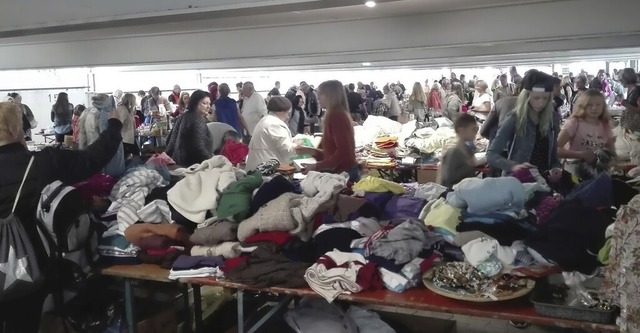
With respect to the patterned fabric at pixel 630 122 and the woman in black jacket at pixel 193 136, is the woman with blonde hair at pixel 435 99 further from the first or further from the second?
the woman in black jacket at pixel 193 136

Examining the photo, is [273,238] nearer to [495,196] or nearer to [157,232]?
[157,232]

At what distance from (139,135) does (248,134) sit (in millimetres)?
2825

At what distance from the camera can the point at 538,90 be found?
11.2 ft

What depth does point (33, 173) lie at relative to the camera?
267 centimetres

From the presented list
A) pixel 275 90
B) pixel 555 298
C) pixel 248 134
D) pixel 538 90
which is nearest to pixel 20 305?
pixel 555 298

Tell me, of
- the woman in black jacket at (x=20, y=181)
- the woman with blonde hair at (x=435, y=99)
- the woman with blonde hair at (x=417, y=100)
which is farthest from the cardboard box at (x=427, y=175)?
the woman with blonde hair at (x=435, y=99)

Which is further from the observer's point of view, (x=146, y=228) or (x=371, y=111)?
(x=371, y=111)

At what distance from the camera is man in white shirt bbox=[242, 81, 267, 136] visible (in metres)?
8.30

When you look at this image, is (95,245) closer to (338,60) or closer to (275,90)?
(338,60)

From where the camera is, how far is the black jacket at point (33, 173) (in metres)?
2.62

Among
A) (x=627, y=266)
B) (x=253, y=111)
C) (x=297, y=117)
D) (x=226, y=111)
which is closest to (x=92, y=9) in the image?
(x=627, y=266)

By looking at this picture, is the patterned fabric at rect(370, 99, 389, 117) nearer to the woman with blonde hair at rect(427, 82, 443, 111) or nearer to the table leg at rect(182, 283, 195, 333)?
the woman with blonde hair at rect(427, 82, 443, 111)

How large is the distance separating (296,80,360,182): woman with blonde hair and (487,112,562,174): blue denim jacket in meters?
0.93

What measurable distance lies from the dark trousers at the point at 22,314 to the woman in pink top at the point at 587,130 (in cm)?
330
